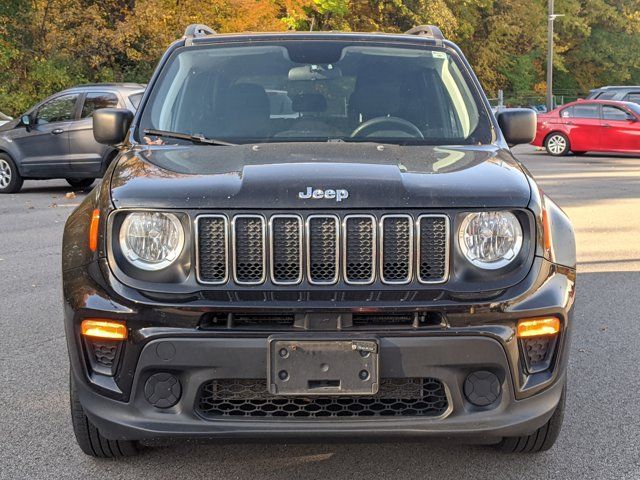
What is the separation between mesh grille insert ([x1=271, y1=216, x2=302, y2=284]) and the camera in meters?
3.38

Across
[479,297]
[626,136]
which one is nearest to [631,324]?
[479,297]

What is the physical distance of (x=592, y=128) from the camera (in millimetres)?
24844

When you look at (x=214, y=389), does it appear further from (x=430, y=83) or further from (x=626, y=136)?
(x=626, y=136)

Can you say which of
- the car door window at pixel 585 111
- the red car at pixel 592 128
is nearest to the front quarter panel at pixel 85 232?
the red car at pixel 592 128

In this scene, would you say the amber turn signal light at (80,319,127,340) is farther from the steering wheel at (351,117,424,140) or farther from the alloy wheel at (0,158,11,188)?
the alloy wheel at (0,158,11,188)

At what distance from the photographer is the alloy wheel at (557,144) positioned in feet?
84.1

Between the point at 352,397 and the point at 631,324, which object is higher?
the point at 352,397

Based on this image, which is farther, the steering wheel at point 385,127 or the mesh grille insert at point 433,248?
the steering wheel at point 385,127

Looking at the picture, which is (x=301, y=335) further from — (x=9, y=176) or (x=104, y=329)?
(x=9, y=176)

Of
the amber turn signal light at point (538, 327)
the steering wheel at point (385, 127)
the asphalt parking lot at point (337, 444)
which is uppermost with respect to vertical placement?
the steering wheel at point (385, 127)

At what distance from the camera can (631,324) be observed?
655 cm

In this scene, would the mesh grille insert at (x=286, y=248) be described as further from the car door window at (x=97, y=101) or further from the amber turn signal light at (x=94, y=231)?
the car door window at (x=97, y=101)

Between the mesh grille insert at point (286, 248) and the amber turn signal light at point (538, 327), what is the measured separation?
2.70 ft

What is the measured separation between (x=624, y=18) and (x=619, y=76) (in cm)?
399
